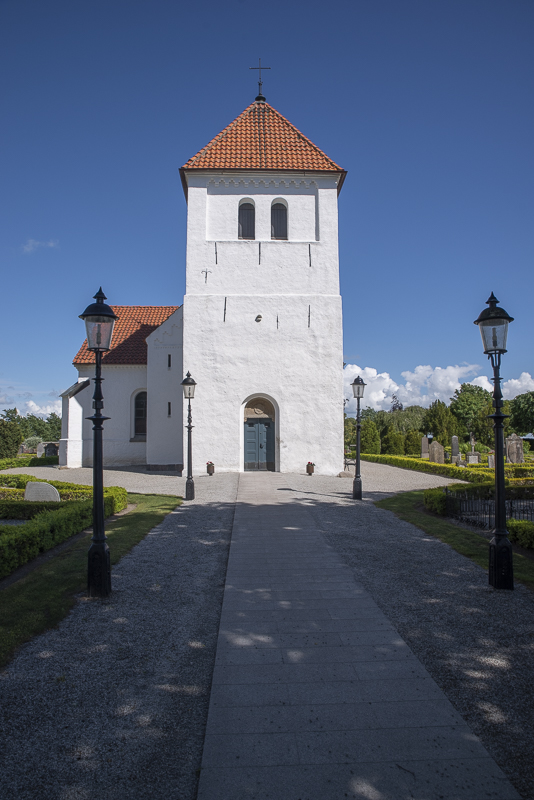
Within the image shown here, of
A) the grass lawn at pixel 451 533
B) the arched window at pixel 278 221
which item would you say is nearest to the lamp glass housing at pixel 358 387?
the grass lawn at pixel 451 533

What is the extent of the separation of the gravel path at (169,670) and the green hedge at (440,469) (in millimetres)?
10715

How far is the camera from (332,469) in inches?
763

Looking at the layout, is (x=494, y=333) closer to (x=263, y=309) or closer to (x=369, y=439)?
(x=263, y=309)

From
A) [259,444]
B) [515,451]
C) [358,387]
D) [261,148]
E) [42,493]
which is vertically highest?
[261,148]

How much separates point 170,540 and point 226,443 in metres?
11.0

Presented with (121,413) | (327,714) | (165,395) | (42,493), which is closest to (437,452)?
(165,395)

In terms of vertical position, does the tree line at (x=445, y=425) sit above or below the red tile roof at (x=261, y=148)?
below

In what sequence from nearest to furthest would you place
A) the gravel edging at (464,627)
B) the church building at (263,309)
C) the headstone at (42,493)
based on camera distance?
the gravel edging at (464,627) → the headstone at (42,493) → the church building at (263,309)

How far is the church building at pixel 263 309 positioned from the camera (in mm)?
19422

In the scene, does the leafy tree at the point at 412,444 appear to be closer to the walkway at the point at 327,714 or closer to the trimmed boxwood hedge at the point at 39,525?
the trimmed boxwood hedge at the point at 39,525

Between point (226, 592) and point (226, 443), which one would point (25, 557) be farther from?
point (226, 443)

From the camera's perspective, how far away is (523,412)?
170ft

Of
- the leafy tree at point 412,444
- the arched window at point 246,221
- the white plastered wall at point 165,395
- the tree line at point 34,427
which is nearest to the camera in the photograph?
the arched window at point 246,221

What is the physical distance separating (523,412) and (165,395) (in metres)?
44.2
